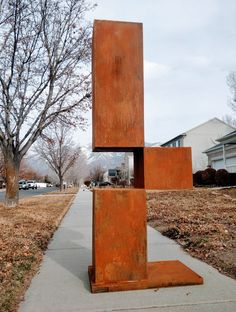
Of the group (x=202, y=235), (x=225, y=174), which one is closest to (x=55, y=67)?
(x=202, y=235)

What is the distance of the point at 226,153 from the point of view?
116 feet

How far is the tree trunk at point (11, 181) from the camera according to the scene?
48.7 feet

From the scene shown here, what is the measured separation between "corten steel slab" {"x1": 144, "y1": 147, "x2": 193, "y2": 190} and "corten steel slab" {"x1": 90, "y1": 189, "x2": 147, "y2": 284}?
0.35 m

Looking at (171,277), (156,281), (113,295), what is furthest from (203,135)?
(113,295)

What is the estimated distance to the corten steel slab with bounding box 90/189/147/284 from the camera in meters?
4.45

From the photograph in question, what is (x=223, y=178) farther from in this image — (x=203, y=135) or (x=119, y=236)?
(x=203, y=135)

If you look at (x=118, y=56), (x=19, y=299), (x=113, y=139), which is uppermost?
(x=118, y=56)

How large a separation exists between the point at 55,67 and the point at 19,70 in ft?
4.59

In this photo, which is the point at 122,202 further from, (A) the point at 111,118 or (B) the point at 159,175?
(A) the point at 111,118

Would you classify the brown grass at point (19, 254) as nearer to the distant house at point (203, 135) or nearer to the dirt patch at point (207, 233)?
the dirt patch at point (207, 233)

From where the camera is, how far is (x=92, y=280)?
4.52 meters

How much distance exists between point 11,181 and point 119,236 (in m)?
11.2

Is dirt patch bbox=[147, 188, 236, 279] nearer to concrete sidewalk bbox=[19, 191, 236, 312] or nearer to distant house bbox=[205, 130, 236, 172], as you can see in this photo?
concrete sidewalk bbox=[19, 191, 236, 312]

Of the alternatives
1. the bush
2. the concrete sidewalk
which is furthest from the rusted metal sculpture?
the bush
